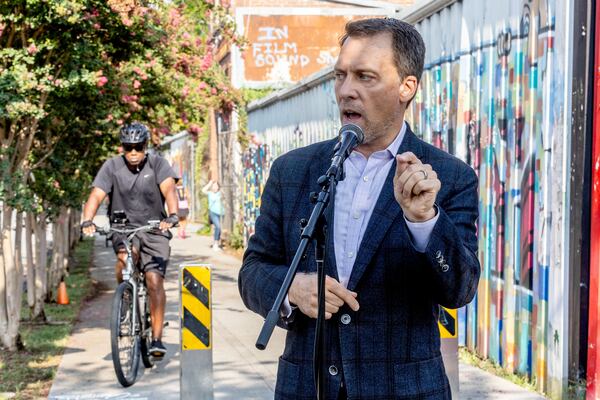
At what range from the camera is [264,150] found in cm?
2108

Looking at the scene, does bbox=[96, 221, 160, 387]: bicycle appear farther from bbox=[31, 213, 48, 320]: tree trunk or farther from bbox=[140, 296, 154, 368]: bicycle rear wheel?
bbox=[31, 213, 48, 320]: tree trunk

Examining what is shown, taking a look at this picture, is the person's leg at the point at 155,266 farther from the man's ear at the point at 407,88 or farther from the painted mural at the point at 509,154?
the man's ear at the point at 407,88

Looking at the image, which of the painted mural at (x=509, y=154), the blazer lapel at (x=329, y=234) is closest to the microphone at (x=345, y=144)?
the blazer lapel at (x=329, y=234)

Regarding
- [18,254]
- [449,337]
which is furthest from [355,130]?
[18,254]

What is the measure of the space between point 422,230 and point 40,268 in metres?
11.0

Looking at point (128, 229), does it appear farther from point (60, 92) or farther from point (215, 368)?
point (215, 368)

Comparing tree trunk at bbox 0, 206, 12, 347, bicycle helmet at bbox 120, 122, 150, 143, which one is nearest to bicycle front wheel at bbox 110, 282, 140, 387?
bicycle helmet at bbox 120, 122, 150, 143

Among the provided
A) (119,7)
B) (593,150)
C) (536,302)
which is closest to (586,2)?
(593,150)

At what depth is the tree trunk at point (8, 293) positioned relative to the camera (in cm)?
958

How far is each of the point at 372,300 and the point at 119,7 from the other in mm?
5935

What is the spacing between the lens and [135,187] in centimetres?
912

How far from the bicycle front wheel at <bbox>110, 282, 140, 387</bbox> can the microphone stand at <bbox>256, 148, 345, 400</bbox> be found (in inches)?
221

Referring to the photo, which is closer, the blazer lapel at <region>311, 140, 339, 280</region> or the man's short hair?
the blazer lapel at <region>311, 140, 339, 280</region>

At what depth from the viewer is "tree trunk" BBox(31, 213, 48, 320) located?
12.3 meters
